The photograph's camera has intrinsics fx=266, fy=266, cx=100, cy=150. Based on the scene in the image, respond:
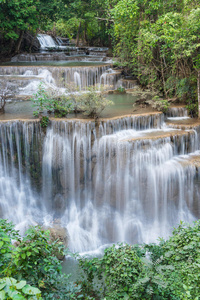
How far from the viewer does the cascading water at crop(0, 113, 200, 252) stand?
8328mm

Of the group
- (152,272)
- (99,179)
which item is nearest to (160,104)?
(99,179)

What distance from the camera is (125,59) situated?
48.6 ft

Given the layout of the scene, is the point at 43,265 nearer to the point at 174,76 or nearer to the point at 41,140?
the point at 41,140

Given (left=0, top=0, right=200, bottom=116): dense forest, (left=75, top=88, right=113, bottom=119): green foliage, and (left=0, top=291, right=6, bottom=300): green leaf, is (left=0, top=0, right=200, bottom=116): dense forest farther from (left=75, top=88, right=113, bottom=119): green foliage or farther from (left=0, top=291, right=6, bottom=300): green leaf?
(left=0, top=291, right=6, bottom=300): green leaf

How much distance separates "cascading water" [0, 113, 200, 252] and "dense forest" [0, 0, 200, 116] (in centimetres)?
311

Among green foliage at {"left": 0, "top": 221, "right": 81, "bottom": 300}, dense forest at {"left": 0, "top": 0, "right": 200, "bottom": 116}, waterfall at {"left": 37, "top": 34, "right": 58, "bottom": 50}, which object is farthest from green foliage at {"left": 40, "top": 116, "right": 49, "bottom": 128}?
waterfall at {"left": 37, "top": 34, "right": 58, "bottom": 50}

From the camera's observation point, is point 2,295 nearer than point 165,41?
Yes

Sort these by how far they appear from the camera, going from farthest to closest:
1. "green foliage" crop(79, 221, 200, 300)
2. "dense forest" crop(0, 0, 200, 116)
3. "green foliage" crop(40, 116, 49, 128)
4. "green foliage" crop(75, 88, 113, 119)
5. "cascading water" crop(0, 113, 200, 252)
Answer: "dense forest" crop(0, 0, 200, 116) < "green foliage" crop(75, 88, 113, 119) < "green foliage" crop(40, 116, 49, 128) < "cascading water" crop(0, 113, 200, 252) < "green foliage" crop(79, 221, 200, 300)

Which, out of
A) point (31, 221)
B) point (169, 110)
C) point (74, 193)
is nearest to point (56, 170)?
point (74, 193)

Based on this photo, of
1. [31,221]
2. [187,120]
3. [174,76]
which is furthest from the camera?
[174,76]

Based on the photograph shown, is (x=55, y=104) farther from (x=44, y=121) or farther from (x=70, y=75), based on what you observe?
(x=70, y=75)

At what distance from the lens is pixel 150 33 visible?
10039mm

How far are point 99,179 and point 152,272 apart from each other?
5.05 meters

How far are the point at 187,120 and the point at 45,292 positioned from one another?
845 centimetres
